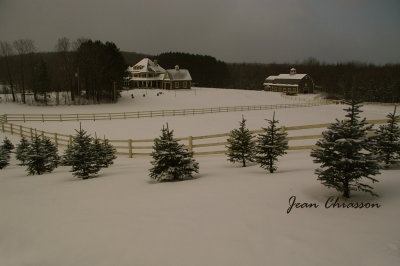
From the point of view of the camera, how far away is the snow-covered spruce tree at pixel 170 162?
33.4ft

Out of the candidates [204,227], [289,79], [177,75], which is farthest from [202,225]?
[289,79]

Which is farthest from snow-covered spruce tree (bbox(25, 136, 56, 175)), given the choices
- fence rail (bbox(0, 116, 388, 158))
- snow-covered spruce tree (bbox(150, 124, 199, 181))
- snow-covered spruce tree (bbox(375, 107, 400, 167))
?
snow-covered spruce tree (bbox(375, 107, 400, 167))

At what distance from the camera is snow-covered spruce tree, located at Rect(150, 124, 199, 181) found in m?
10.2

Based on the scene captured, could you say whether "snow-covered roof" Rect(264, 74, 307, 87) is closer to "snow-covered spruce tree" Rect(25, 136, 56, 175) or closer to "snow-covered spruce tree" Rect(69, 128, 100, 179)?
"snow-covered spruce tree" Rect(25, 136, 56, 175)

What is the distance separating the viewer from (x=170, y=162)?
10391 mm

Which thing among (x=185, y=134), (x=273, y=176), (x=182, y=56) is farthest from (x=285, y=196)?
(x=182, y=56)

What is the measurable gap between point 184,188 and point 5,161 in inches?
547

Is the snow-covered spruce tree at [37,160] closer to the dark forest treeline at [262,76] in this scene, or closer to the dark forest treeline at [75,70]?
the dark forest treeline at [75,70]


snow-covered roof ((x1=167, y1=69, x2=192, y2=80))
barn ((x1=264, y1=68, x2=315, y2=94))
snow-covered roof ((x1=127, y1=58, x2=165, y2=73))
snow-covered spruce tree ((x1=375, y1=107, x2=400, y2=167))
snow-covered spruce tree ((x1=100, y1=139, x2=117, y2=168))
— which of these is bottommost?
snow-covered spruce tree ((x1=100, y1=139, x2=117, y2=168))

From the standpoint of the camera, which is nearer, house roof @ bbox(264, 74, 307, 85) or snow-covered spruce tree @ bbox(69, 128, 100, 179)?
snow-covered spruce tree @ bbox(69, 128, 100, 179)

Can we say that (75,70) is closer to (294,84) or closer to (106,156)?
(106,156)

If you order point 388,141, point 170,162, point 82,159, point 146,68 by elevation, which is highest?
point 146,68

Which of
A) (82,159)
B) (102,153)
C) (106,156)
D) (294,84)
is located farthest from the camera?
(294,84)

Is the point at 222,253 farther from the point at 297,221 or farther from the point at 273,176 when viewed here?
the point at 273,176
